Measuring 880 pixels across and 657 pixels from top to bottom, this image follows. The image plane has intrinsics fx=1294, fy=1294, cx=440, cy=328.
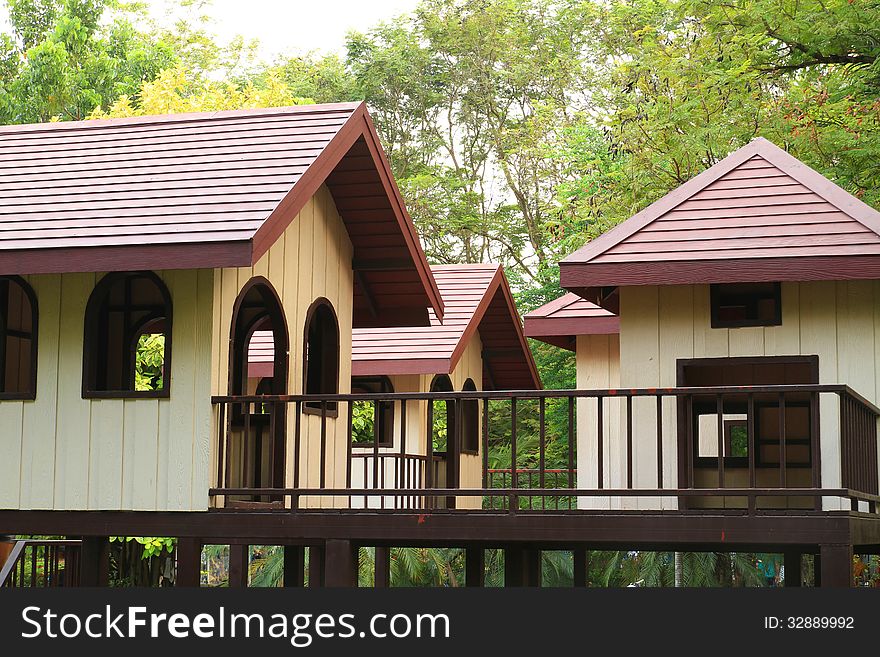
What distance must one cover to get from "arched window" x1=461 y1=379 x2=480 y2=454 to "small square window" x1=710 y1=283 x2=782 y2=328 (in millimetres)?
9109

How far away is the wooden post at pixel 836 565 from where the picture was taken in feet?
33.3

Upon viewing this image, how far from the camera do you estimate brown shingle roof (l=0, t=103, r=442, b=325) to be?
10867mm

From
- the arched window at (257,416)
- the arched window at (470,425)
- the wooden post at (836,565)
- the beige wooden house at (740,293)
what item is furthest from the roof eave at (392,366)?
the wooden post at (836,565)

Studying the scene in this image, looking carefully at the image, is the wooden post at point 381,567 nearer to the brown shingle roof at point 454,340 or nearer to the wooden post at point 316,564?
the wooden post at point 316,564

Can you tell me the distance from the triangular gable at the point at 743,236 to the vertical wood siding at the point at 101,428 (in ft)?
12.1

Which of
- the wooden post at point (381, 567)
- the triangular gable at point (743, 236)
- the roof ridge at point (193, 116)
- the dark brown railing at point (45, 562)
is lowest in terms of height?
the wooden post at point (381, 567)

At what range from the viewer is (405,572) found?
71.1ft

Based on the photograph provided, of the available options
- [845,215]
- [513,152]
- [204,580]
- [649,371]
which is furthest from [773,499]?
[513,152]

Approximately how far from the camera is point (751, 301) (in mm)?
12930

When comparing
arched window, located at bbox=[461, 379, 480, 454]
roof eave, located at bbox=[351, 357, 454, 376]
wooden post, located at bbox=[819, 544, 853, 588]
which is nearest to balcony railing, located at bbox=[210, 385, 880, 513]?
wooden post, located at bbox=[819, 544, 853, 588]

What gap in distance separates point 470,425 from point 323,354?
8695mm

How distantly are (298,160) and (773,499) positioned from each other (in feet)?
20.8

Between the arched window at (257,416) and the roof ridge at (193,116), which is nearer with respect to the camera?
the arched window at (257,416)

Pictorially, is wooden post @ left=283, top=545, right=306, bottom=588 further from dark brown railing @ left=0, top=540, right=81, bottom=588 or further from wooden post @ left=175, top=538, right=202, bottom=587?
wooden post @ left=175, top=538, right=202, bottom=587
